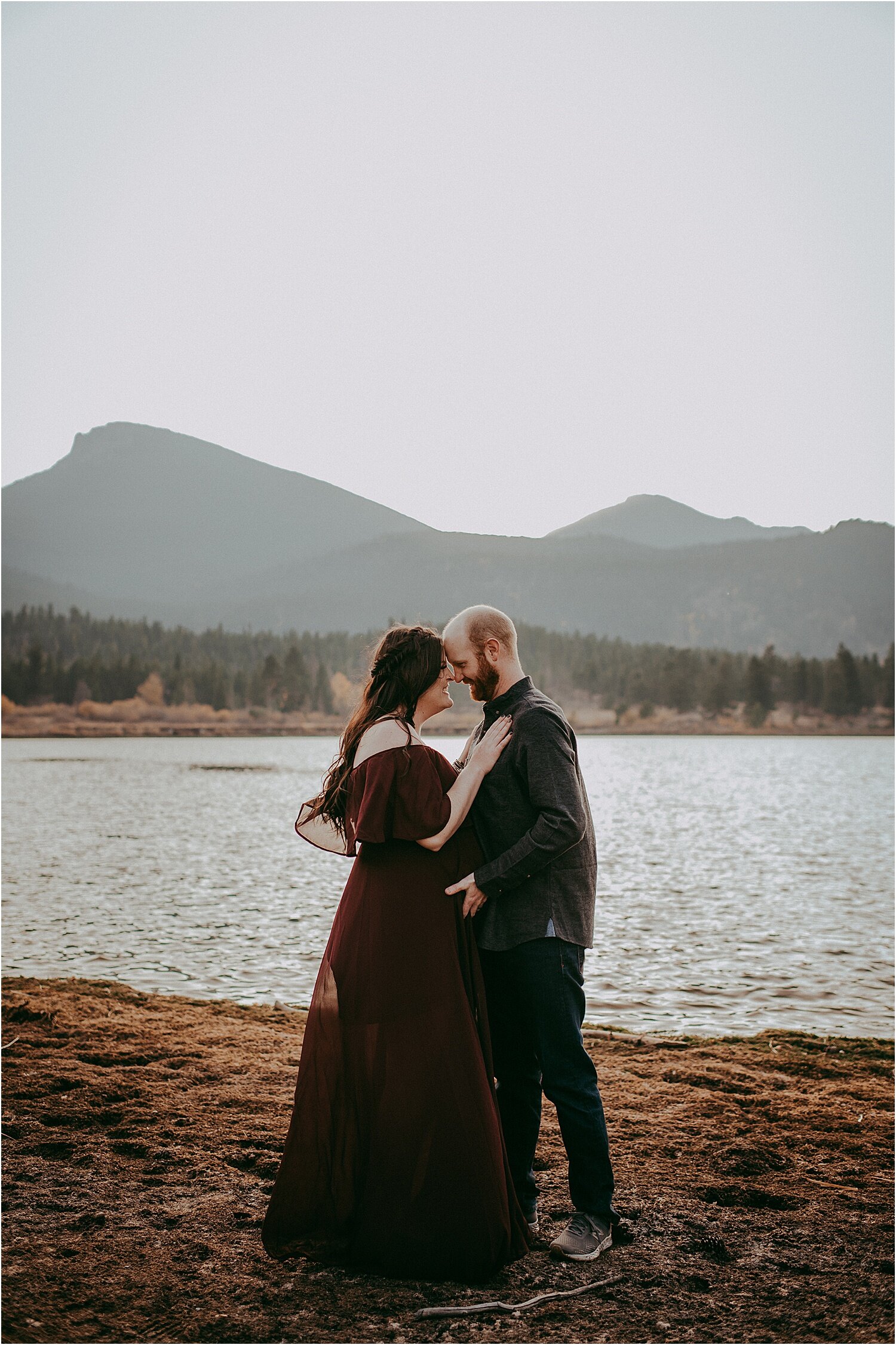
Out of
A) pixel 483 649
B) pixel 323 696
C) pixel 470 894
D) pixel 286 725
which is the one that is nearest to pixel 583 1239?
pixel 470 894

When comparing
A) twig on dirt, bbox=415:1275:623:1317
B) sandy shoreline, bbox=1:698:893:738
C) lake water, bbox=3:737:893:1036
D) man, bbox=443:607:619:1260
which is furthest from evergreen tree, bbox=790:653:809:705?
twig on dirt, bbox=415:1275:623:1317

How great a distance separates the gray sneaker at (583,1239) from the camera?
3.90 metres

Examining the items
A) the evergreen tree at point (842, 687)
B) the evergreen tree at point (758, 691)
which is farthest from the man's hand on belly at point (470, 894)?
the evergreen tree at point (842, 687)

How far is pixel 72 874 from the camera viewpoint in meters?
18.7

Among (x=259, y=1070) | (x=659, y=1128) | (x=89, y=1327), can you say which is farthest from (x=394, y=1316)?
(x=259, y=1070)

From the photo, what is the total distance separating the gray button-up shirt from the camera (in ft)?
12.7

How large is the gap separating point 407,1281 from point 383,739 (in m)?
2.07

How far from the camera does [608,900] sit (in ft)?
54.6

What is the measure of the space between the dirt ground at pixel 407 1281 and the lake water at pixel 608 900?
8.49ft

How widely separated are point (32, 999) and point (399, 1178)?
5670 mm

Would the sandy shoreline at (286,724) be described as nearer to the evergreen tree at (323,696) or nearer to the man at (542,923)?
the evergreen tree at (323,696)

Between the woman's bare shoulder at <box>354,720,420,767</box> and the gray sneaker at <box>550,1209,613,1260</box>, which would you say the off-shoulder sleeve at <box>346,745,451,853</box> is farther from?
the gray sneaker at <box>550,1209,613,1260</box>

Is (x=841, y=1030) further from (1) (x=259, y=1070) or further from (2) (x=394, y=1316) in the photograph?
(2) (x=394, y=1316)

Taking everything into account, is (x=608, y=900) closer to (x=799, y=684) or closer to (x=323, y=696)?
(x=323, y=696)
